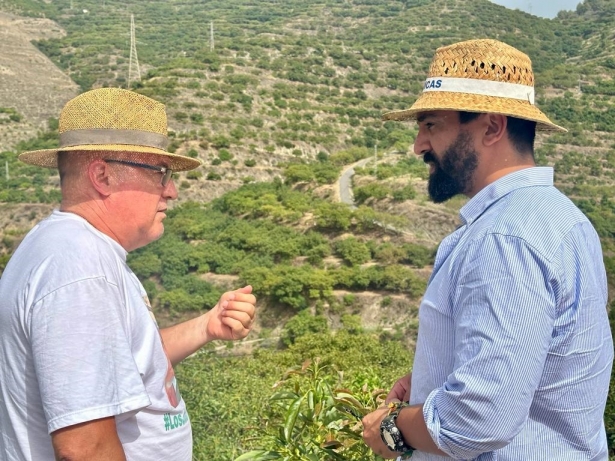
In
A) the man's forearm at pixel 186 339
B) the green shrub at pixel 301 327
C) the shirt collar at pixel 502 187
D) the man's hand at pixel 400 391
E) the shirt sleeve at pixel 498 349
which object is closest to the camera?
the shirt sleeve at pixel 498 349

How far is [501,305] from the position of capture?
1.23 meters

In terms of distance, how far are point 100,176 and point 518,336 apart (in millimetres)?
957

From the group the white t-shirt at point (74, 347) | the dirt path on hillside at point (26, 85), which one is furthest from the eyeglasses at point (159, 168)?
the dirt path on hillside at point (26, 85)

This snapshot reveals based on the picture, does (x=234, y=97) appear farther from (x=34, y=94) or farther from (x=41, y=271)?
(x=41, y=271)

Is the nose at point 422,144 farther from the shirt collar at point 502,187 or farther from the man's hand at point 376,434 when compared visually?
the man's hand at point 376,434

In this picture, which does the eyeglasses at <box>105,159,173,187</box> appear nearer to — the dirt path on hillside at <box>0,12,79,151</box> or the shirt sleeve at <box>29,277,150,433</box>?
the shirt sleeve at <box>29,277,150,433</box>

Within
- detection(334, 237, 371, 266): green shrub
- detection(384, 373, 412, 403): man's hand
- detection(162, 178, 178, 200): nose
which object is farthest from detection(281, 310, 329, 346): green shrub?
detection(162, 178, 178, 200): nose

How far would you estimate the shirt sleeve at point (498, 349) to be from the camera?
4.02 feet

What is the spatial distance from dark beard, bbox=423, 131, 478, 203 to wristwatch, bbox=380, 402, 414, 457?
0.53m

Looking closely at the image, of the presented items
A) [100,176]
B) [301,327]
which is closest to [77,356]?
[100,176]

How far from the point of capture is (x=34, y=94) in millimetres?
41406

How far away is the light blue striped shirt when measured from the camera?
123 cm

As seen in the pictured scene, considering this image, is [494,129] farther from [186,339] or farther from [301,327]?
[301,327]

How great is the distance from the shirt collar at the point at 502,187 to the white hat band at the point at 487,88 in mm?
196
